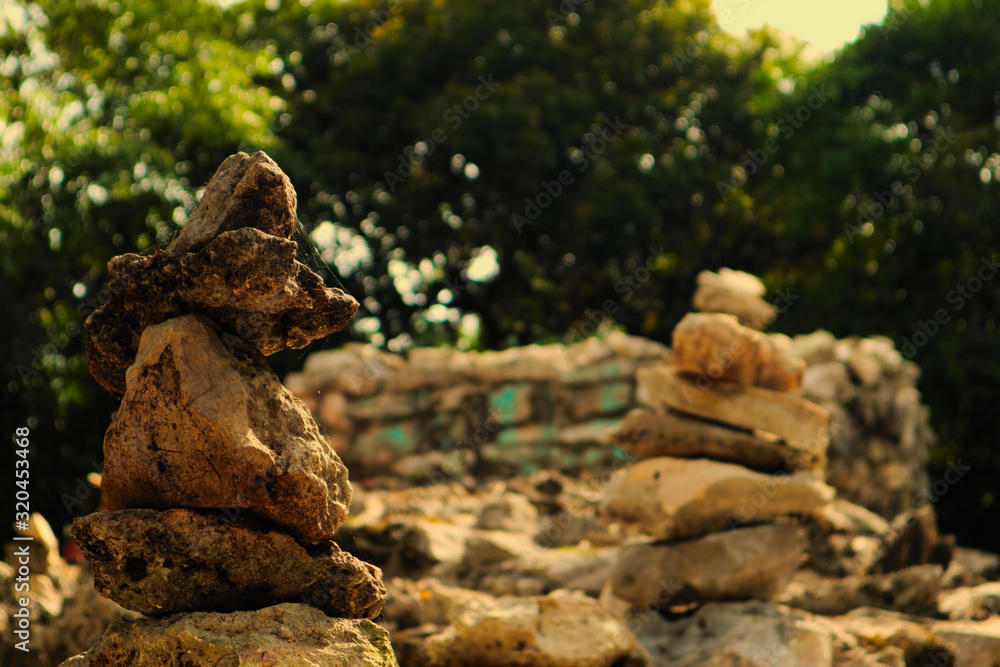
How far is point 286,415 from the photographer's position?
11.0ft

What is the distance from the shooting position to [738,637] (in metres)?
6.00

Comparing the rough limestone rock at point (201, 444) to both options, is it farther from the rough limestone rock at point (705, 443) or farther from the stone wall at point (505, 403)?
the stone wall at point (505, 403)

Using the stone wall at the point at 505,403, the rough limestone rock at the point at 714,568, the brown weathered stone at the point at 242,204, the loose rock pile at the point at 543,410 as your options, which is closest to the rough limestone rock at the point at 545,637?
the rough limestone rock at the point at 714,568

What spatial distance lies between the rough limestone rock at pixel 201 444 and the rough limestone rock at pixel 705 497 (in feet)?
12.8

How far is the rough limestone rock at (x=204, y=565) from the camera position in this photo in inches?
122

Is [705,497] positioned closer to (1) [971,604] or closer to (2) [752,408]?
(2) [752,408]

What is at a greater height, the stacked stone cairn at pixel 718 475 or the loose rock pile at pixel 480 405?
the stacked stone cairn at pixel 718 475

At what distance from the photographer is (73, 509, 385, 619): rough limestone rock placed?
309 cm

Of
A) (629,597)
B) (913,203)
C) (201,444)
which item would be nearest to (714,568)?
(629,597)

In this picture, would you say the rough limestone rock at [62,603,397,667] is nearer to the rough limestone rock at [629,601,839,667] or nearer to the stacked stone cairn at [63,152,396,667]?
the stacked stone cairn at [63,152,396,667]

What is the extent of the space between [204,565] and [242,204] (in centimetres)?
124

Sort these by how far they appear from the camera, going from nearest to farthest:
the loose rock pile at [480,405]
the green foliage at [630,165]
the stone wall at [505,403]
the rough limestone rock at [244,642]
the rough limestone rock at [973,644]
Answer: the rough limestone rock at [244,642] < the rough limestone rock at [973,644] < the stone wall at [505,403] < the loose rock pile at [480,405] < the green foliage at [630,165]

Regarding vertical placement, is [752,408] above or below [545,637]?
above

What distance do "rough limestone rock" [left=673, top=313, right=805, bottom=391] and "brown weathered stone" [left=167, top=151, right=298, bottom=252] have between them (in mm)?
3973
